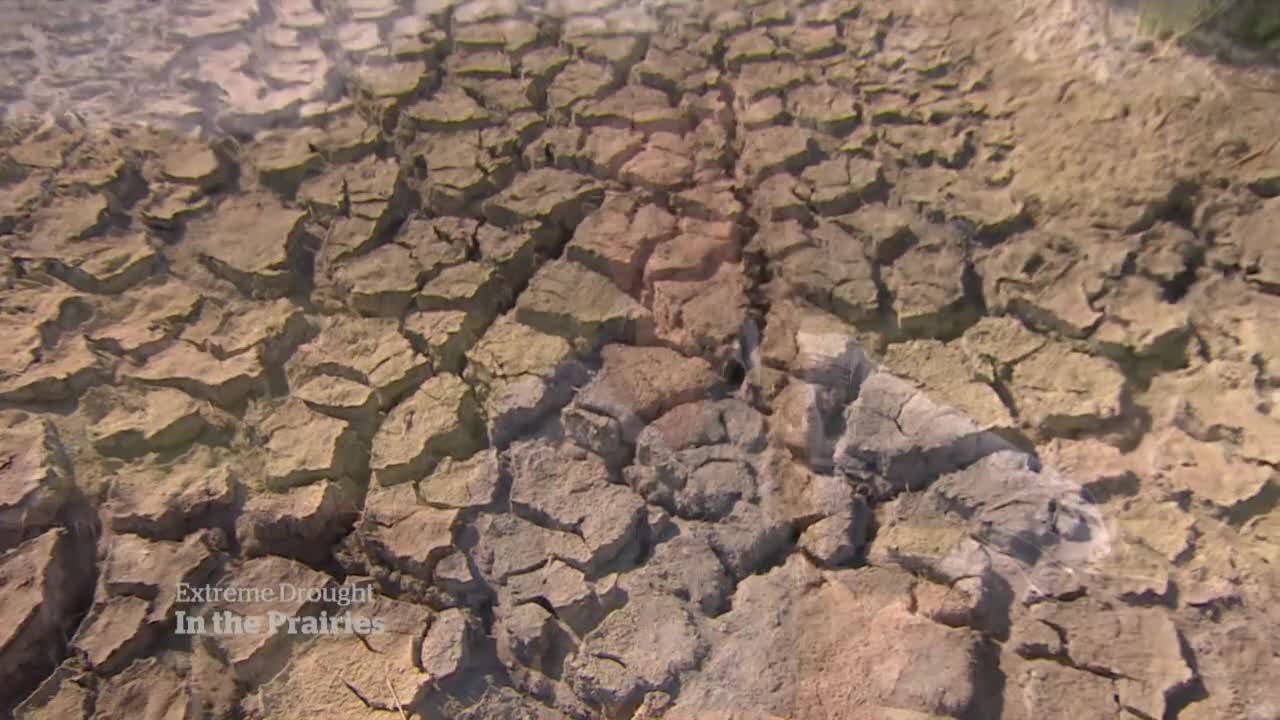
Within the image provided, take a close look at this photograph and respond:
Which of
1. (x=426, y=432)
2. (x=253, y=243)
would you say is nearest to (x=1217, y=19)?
(x=426, y=432)

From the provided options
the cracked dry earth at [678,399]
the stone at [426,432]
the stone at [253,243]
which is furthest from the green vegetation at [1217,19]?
the stone at [253,243]

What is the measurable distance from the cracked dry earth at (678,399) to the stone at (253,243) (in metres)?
0.01

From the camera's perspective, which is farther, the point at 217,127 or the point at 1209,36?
the point at 217,127

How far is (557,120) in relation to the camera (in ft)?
6.65

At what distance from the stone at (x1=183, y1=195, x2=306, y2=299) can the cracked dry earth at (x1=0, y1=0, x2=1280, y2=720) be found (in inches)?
0.4

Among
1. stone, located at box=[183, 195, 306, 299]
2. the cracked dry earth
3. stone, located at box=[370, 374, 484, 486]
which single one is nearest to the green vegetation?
the cracked dry earth

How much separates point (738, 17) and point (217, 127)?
50.4 inches

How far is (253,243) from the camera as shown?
183 cm

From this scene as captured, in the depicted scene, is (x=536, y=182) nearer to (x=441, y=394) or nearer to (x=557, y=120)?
(x=557, y=120)

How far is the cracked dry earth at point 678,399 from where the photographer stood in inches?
50.2

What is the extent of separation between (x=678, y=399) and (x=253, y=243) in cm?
93

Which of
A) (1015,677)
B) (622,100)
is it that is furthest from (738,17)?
(1015,677)

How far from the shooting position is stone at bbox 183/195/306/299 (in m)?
1.77

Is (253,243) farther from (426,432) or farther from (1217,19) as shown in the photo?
(1217,19)
